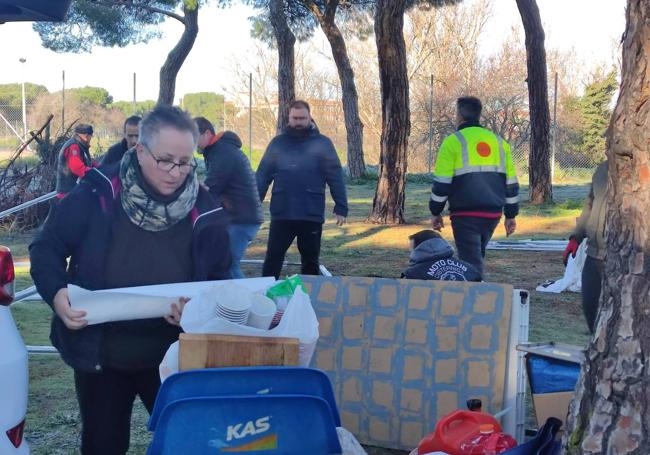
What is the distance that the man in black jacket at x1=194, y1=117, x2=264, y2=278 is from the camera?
6.91 meters

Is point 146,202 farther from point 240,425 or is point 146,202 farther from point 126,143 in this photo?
point 126,143

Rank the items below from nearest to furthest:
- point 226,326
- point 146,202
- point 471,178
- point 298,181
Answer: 1. point 226,326
2. point 146,202
3. point 471,178
4. point 298,181

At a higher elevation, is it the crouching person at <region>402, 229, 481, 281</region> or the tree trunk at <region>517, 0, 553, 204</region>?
the tree trunk at <region>517, 0, 553, 204</region>

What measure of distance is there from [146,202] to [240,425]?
0.89 metres

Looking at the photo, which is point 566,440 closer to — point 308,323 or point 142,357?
point 308,323

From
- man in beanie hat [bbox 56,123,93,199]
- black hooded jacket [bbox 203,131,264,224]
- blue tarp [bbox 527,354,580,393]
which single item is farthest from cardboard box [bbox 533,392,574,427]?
man in beanie hat [bbox 56,123,93,199]

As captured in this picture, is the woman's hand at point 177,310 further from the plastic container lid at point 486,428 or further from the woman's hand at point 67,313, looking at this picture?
the plastic container lid at point 486,428

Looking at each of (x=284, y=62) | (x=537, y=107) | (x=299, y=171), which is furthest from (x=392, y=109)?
(x=284, y=62)

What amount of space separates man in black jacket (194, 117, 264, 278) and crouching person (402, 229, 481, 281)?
2.08 m

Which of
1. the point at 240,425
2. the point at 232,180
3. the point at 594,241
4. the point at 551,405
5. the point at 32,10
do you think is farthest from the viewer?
the point at 232,180

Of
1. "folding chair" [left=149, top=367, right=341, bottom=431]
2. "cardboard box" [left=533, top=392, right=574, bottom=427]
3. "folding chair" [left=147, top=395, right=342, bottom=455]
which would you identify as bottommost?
"cardboard box" [left=533, top=392, right=574, bottom=427]

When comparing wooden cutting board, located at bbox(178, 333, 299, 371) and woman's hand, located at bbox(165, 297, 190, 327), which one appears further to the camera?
woman's hand, located at bbox(165, 297, 190, 327)

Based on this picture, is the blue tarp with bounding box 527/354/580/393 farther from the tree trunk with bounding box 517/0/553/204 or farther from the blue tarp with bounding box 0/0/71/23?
the tree trunk with bounding box 517/0/553/204

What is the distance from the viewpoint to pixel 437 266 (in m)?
5.07
